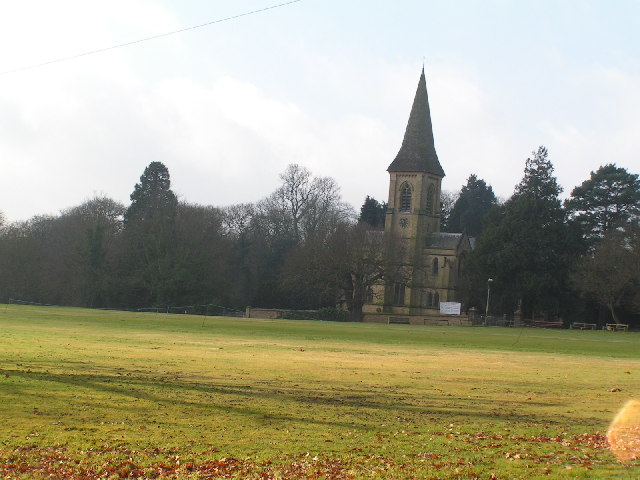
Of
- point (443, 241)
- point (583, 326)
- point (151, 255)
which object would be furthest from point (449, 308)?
point (151, 255)

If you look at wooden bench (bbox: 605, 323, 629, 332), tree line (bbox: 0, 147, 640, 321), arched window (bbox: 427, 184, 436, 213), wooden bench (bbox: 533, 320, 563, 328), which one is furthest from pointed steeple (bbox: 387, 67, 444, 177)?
wooden bench (bbox: 605, 323, 629, 332)

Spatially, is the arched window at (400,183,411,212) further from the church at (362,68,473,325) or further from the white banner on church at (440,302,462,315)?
the white banner on church at (440,302,462,315)

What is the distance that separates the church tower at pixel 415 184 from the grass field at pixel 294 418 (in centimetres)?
8497

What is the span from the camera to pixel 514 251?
9294 centimetres

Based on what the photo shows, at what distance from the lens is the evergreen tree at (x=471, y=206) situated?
442 ft

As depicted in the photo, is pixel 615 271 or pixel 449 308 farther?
pixel 449 308

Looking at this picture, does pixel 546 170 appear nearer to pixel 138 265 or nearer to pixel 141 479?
pixel 138 265

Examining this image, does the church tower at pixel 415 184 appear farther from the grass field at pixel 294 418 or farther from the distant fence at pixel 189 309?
the grass field at pixel 294 418

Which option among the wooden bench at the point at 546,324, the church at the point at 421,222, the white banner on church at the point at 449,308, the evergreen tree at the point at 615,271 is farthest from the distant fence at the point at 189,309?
the evergreen tree at the point at 615,271

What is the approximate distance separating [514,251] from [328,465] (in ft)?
276

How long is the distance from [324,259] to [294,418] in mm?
72349

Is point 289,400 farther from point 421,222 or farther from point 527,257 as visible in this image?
point 421,222

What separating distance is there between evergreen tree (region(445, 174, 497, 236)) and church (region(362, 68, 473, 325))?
19.5 meters

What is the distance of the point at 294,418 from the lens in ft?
A: 48.5
